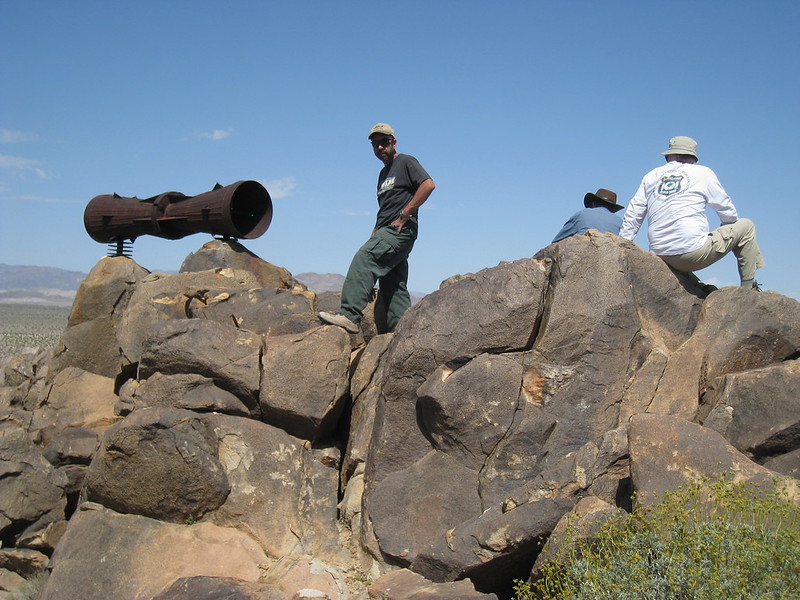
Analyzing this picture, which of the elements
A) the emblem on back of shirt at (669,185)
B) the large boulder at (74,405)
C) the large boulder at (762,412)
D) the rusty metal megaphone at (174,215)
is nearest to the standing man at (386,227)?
the emblem on back of shirt at (669,185)

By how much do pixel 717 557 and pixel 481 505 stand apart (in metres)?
2.42

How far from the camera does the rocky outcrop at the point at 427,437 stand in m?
6.66


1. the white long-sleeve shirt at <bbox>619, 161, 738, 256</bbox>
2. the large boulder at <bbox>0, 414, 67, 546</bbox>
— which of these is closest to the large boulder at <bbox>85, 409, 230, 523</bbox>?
the large boulder at <bbox>0, 414, 67, 546</bbox>

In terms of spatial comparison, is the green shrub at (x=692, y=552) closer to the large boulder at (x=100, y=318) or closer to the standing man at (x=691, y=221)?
the standing man at (x=691, y=221)

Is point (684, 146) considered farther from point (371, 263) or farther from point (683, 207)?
point (371, 263)

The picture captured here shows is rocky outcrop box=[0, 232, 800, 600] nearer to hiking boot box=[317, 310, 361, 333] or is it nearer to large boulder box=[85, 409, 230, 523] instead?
large boulder box=[85, 409, 230, 523]

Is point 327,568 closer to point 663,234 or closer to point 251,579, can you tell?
point 251,579

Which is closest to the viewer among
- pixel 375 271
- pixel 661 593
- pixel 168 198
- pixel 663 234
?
pixel 661 593

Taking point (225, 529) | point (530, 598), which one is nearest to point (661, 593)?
point (530, 598)

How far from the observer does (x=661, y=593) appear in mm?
5250

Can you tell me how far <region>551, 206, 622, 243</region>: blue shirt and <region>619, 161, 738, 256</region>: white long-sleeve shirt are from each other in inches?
40.6

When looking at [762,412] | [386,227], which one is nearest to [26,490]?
[386,227]

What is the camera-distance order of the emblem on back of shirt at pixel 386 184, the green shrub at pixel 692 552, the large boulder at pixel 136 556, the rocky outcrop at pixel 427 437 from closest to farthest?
1. the green shrub at pixel 692 552
2. the rocky outcrop at pixel 427 437
3. the large boulder at pixel 136 556
4. the emblem on back of shirt at pixel 386 184

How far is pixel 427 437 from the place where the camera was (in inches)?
307
